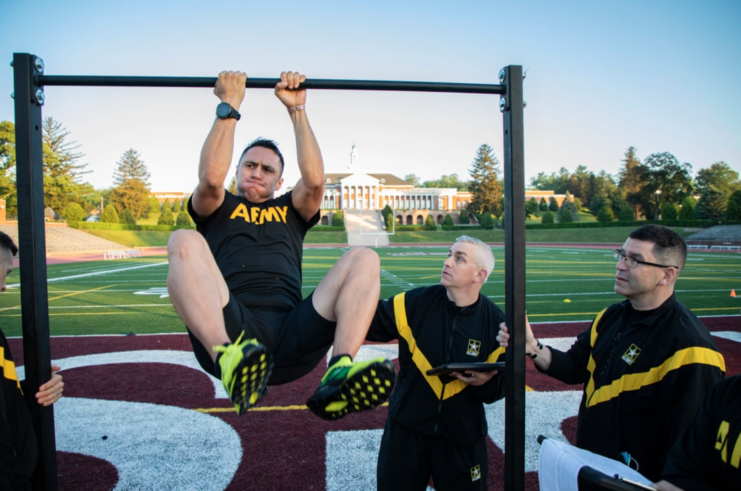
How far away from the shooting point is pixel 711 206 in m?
56.6

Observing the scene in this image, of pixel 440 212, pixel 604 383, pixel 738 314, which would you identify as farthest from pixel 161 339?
pixel 440 212

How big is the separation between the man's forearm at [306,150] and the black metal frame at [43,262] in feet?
3.48

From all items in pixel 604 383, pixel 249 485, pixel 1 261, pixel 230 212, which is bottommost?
pixel 249 485

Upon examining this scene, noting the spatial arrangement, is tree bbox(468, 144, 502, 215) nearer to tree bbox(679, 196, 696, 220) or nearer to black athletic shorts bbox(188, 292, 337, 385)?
tree bbox(679, 196, 696, 220)

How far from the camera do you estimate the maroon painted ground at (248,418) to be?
3797 millimetres

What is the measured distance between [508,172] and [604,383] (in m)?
1.32

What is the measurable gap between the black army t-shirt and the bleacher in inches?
1396

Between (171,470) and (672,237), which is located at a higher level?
(672,237)

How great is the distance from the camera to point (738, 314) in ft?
33.8

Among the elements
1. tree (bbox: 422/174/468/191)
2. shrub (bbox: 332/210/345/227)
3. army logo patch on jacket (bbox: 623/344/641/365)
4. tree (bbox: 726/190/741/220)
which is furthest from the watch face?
tree (bbox: 422/174/468/191)

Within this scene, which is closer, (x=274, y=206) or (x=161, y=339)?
(x=274, y=206)

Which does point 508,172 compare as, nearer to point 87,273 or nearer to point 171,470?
point 171,470

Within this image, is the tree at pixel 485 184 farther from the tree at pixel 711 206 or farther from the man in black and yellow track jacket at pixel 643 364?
the man in black and yellow track jacket at pixel 643 364

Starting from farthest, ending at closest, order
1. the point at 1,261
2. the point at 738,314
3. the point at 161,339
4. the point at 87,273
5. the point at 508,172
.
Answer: the point at 87,273, the point at 738,314, the point at 161,339, the point at 1,261, the point at 508,172
